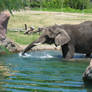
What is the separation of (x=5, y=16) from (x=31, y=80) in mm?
11213

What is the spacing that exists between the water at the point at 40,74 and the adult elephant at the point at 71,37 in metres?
0.53

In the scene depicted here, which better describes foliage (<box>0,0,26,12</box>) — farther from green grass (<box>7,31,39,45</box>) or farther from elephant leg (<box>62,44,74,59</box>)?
green grass (<box>7,31,39,45</box>)

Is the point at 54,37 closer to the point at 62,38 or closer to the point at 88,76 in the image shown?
the point at 62,38

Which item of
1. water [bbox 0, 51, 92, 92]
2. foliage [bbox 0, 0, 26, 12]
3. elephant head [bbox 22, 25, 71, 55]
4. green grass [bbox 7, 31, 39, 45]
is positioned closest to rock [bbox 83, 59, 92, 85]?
water [bbox 0, 51, 92, 92]

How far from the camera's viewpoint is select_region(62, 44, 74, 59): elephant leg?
687 inches

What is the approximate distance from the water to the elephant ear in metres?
0.59

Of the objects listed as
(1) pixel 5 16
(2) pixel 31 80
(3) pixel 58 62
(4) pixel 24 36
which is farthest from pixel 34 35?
(2) pixel 31 80

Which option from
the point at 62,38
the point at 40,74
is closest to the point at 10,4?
the point at 40,74

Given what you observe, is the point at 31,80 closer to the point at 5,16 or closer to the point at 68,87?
the point at 68,87

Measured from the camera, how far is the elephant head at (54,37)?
57.4 feet

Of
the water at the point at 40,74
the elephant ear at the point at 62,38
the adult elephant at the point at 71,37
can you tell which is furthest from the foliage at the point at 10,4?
the adult elephant at the point at 71,37

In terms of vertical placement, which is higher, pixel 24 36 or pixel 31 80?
pixel 31 80

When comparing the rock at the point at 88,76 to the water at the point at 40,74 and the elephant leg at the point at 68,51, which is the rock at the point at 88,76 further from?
the elephant leg at the point at 68,51

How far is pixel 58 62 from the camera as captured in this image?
52.0 ft
